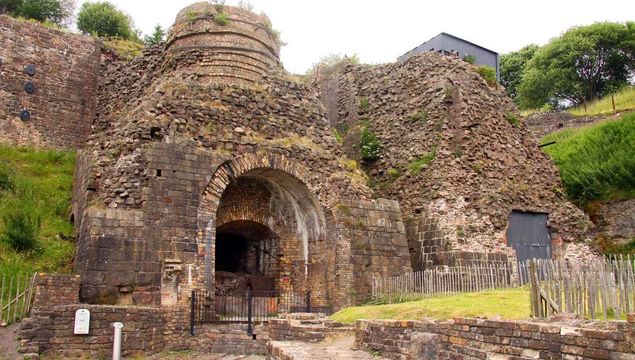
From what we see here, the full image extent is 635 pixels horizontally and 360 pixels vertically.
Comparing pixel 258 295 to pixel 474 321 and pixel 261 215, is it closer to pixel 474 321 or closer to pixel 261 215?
pixel 261 215

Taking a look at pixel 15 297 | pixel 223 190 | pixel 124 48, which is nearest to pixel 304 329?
pixel 223 190

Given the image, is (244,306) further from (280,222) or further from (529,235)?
(529,235)

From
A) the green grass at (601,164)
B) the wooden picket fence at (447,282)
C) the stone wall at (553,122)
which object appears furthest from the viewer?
the stone wall at (553,122)

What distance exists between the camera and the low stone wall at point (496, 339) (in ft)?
19.2

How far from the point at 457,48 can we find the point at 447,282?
17663mm

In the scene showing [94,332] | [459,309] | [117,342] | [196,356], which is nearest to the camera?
[459,309]

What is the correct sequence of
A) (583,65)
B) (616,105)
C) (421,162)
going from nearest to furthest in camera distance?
(421,162) < (616,105) < (583,65)

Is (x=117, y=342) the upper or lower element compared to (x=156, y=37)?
lower

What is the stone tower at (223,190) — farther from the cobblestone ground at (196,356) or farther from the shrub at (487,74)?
the shrub at (487,74)

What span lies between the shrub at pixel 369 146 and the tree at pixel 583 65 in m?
27.6

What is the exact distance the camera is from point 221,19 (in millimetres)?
21812

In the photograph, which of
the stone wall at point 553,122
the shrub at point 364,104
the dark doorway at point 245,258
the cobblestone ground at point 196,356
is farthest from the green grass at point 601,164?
the cobblestone ground at point 196,356

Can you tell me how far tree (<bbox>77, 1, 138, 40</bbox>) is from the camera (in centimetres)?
3350

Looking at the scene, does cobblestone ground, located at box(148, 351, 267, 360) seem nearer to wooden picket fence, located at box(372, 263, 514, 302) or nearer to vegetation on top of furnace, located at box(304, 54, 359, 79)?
wooden picket fence, located at box(372, 263, 514, 302)
